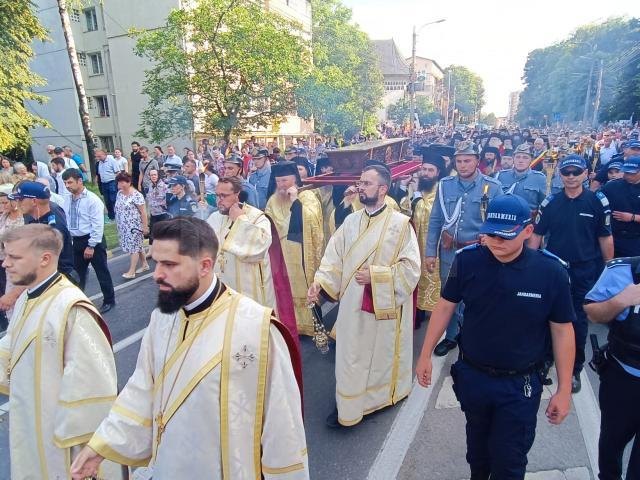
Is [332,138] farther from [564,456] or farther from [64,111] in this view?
[564,456]

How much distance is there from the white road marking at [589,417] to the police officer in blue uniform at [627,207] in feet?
5.90

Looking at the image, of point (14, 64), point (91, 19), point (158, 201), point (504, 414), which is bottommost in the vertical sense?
point (504, 414)

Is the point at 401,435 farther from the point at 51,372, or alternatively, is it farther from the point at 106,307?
the point at 106,307

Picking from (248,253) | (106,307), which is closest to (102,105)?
(106,307)

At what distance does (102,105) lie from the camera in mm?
29922

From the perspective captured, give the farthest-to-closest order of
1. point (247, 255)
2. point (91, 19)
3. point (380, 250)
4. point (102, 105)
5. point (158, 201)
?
point (102, 105) → point (91, 19) → point (158, 201) → point (247, 255) → point (380, 250)

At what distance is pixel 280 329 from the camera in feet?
7.09

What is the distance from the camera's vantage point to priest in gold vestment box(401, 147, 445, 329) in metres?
6.11

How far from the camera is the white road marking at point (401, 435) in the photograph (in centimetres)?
339

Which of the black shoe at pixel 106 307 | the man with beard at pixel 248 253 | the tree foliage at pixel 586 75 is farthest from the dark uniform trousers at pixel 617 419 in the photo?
the tree foliage at pixel 586 75

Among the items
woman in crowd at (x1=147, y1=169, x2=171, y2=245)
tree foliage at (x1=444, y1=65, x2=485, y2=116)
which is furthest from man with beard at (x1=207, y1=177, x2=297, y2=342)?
tree foliage at (x1=444, y1=65, x2=485, y2=116)

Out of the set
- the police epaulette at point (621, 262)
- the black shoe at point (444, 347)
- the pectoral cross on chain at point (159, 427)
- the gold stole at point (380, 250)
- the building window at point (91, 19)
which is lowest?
the black shoe at point (444, 347)

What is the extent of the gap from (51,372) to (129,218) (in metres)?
5.91

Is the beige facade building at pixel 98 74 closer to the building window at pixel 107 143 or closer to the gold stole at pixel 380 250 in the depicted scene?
the building window at pixel 107 143
